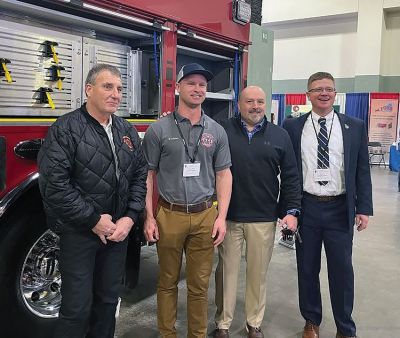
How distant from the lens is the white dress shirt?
8.94 ft

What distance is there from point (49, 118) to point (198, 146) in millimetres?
913

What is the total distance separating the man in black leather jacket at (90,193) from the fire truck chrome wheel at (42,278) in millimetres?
495

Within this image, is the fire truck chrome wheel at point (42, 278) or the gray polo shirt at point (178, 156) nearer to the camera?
the gray polo shirt at point (178, 156)

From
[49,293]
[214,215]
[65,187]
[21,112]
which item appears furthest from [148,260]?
[65,187]

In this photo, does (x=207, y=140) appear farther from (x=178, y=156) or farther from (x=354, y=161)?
(x=354, y=161)

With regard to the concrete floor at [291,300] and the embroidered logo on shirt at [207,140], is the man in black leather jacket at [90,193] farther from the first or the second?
the concrete floor at [291,300]

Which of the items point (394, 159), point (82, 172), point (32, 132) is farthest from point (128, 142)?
point (394, 159)

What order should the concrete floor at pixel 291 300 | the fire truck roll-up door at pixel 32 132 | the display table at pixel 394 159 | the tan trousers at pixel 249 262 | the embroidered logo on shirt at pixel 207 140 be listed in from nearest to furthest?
the fire truck roll-up door at pixel 32 132, the embroidered logo on shirt at pixel 207 140, the tan trousers at pixel 249 262, the concrete floor at pixel 291 300, the display table at pixel 394 159

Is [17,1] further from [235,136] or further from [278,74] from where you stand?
[278,74]

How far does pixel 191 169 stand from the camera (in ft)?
7.99

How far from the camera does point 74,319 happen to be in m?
2.13

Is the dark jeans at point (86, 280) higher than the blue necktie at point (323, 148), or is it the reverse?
the blue necktie at point (323, 148)

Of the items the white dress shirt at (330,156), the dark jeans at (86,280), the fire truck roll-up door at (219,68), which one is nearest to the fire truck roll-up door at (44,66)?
the dark jeans at (86,280)

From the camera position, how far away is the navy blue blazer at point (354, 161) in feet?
8.82
